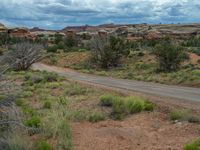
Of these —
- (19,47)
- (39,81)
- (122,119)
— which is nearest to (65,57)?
(19,47)

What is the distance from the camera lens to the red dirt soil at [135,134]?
10.1 m

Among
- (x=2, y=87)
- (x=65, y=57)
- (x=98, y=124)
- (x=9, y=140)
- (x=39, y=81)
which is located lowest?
(x=65, y=57)

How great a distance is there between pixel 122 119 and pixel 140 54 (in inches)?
1368

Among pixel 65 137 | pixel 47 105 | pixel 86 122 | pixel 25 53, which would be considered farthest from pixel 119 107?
pixel 25 53

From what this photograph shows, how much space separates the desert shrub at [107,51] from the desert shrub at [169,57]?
803 centimetres

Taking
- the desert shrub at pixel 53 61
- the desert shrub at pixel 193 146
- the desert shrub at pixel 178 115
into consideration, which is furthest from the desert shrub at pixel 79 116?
the desert shrub at pixel 53 61

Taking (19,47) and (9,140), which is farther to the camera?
(19,47)

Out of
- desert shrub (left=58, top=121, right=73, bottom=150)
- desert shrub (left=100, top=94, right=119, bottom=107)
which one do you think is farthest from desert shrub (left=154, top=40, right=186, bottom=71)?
desert shrub (left=58, top=121, right=73, bottom=150)

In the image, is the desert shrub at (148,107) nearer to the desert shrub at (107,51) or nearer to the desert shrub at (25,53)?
the desert shrub at (25,53)

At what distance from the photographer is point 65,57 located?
5819 centimetres

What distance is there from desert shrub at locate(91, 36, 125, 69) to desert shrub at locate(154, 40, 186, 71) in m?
8.03

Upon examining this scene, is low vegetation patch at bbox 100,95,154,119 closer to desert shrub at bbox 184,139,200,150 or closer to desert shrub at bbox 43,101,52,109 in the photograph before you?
desert shrub at bbox 43,101,52,109

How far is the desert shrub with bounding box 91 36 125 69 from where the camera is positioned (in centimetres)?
4328

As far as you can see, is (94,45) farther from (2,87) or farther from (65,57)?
(2,87)
